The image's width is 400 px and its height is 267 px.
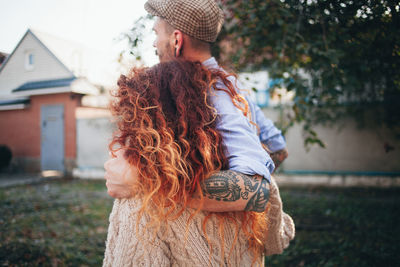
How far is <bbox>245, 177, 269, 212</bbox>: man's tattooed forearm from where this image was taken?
3.43 feet

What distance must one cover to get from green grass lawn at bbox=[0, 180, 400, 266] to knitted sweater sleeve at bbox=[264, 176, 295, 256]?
0.45 meters

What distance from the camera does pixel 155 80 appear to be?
111cm

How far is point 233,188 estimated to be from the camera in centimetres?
101

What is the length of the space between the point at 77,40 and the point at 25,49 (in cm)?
37

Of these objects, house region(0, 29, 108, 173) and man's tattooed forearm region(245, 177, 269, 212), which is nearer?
man's tattooed forearm region(245, 177, 269, 212)

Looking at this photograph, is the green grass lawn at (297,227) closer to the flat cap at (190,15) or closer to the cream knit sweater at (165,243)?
the cream knit sweater at (165,243)

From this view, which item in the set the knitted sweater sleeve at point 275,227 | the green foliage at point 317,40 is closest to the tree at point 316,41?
the green foliage at point 317,40

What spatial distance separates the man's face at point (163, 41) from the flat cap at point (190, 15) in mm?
38

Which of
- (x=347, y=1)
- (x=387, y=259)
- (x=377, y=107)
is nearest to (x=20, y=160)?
(x=347, y=1)

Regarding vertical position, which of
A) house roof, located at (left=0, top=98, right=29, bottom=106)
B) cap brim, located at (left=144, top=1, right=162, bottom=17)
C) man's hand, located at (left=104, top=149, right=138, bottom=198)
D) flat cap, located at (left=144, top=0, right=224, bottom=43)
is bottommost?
man's hand, located at (left=104, top=149, right=138, bottom=198)

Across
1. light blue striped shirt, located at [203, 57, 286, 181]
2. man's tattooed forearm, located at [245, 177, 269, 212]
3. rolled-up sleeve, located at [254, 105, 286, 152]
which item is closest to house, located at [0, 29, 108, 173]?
light blue striped shirt, located at [203, 57, 286, 181]

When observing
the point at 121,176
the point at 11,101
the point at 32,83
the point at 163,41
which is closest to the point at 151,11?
the point at 163,41

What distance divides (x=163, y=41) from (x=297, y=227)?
12.7 feet

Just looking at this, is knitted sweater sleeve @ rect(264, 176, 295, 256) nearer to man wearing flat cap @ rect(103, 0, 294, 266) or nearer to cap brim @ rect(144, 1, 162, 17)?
man wearing flat cap @ rect(103, 0, 294, 266)
